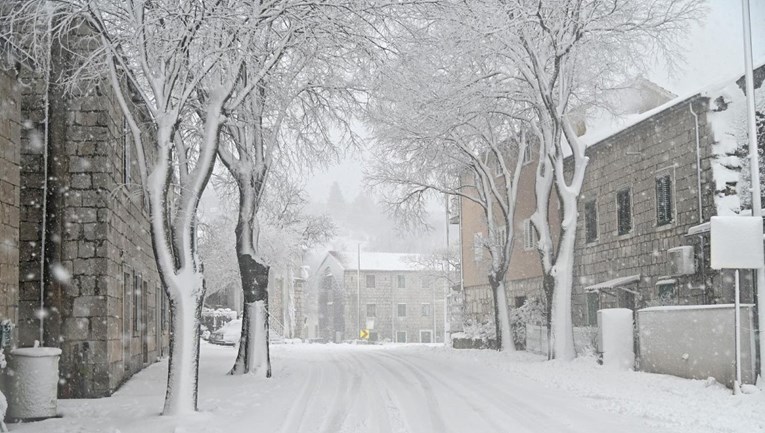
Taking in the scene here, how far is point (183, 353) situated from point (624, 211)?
1563 centimetres

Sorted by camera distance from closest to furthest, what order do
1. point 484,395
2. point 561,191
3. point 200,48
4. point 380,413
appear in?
point 380,413
point 200,48
point 484,395
point 561,191

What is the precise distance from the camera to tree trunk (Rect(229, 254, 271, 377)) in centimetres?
1642

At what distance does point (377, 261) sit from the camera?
69062 millimetres

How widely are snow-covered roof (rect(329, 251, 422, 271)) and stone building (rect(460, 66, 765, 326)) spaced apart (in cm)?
3876

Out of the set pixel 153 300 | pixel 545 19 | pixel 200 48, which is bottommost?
pixel 153 300

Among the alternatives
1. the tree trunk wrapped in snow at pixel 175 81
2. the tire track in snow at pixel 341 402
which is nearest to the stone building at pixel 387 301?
the tire track in snow at pixel 341 402

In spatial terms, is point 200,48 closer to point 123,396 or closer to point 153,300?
point 123,396

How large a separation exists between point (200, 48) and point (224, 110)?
0.99 metres

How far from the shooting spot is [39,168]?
12641mm

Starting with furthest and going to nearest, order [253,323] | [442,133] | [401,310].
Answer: [401,310] < [442,133] < [253,323]

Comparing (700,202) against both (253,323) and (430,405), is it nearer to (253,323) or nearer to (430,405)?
(430,405)

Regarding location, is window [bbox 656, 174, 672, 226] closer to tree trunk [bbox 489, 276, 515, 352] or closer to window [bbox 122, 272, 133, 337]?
tree trunk [bbox 489, 276, 515, 352]

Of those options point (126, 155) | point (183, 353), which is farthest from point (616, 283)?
point (183, 353)

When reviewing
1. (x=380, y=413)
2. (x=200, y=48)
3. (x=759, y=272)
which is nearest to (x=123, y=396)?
(x=380, y=413)
